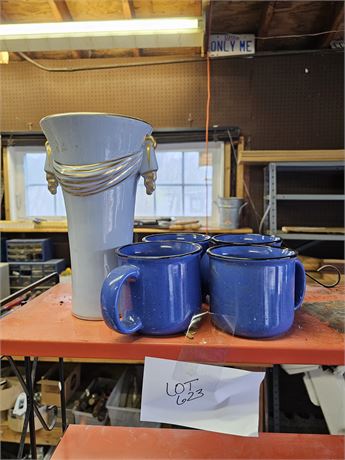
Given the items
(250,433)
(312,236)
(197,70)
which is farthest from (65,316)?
(197,70)

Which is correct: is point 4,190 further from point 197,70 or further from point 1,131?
point 197,70

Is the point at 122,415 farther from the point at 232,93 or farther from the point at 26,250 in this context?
the point at 232,93

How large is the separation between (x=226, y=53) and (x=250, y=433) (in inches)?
70.2

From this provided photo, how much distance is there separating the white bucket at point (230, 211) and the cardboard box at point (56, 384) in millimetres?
1172

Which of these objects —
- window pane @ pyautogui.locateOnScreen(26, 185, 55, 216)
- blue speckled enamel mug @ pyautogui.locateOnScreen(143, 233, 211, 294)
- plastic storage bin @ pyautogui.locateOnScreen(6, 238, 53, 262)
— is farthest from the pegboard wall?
blue speckled enamel mug @ pyautogui.locateOnScreen(143, 233, 211, 294)

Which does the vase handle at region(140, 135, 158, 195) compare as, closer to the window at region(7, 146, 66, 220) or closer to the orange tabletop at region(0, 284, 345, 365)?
the orange tabletop at region(0, 284, 345, 365)

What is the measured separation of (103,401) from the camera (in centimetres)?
158

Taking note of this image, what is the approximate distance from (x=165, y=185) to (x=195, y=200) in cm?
22

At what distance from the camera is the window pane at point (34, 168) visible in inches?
76.5

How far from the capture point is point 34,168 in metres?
1.96

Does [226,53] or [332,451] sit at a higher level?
[226,53]

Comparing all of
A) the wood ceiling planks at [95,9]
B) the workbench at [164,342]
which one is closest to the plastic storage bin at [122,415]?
the workbench at [164,342]

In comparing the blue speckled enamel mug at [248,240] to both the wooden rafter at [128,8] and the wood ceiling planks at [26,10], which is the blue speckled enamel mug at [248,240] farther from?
A: the wood ceiling planks at [26,10]

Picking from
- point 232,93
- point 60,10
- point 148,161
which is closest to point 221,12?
point 232,93
